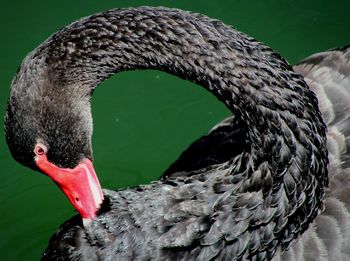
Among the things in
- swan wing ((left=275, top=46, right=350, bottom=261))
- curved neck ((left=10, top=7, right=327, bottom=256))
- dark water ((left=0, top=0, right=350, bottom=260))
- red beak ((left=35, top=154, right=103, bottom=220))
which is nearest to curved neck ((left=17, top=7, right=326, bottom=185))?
curved neck ((left=10, top=7, right=327, bottom=256))

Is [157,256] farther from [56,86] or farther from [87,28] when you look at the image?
[87,28]

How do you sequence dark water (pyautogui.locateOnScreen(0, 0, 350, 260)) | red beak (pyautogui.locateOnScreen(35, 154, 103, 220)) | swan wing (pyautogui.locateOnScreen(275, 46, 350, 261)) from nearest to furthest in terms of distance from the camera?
swan wing (pyautogui.locateOnScreen(275, 46, 350, 261)) < red beak (pyautogui.locateOnScreen(35, 154, 103, 220)) < dark water (pyautogui.locateOnScreen(0, 0, 350, 260))

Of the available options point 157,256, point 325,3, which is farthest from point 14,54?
point 157,256

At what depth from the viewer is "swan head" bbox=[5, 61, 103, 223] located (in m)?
1.92

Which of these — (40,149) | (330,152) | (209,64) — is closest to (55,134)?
(40,149)

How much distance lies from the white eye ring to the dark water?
50.4 inches

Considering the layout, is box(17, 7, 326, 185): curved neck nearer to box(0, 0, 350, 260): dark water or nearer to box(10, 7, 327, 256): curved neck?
box(10, 7, 327, 256): curved neck

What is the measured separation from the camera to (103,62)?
1998 mm

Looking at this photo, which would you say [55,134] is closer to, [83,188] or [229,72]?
[83,188]

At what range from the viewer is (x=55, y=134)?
80.3 inches

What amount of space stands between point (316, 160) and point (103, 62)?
0.79 metres

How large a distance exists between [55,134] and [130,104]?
189cm

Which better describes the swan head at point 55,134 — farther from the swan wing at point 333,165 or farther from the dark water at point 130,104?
the dark water at point 130,104

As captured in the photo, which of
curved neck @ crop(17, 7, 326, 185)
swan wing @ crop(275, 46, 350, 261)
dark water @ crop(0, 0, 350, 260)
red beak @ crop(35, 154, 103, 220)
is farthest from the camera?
dark water @ crop(0, 0, 350, 260)
